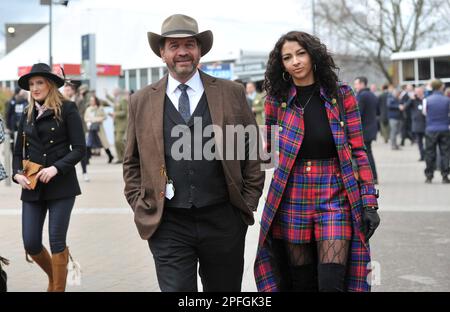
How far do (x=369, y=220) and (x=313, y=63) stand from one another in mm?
922

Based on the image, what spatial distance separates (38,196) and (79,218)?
14.7ft

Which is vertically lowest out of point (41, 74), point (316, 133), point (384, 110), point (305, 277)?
point (305, 277)

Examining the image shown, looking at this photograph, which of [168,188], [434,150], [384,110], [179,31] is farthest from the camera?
[384,110]

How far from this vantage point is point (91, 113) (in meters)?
20.6

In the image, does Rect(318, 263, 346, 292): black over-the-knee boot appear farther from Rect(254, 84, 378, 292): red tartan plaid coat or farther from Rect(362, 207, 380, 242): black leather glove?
Rect(362, 207, 380, 242): black leather glove

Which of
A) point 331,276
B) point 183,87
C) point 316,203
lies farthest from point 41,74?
point 331,276

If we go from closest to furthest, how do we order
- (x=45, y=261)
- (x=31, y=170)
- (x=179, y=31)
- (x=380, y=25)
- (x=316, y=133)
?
(x=179, y=31) → (x=316, y=133) → (x=31, y=170) → (x=45, y=261) → (x=380, y=25)

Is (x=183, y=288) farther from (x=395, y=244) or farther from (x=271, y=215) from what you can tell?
(x=395, y=244)

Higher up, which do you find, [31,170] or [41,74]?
[41,74]

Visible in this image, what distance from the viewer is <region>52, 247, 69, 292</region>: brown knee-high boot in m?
6.12

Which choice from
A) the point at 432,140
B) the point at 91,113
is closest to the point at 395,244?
the point at 432,140

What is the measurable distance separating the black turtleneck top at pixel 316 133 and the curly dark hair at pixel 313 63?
77 millimetres

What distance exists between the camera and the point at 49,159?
6.20m

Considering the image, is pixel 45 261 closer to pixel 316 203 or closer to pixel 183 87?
pixel 183 87
